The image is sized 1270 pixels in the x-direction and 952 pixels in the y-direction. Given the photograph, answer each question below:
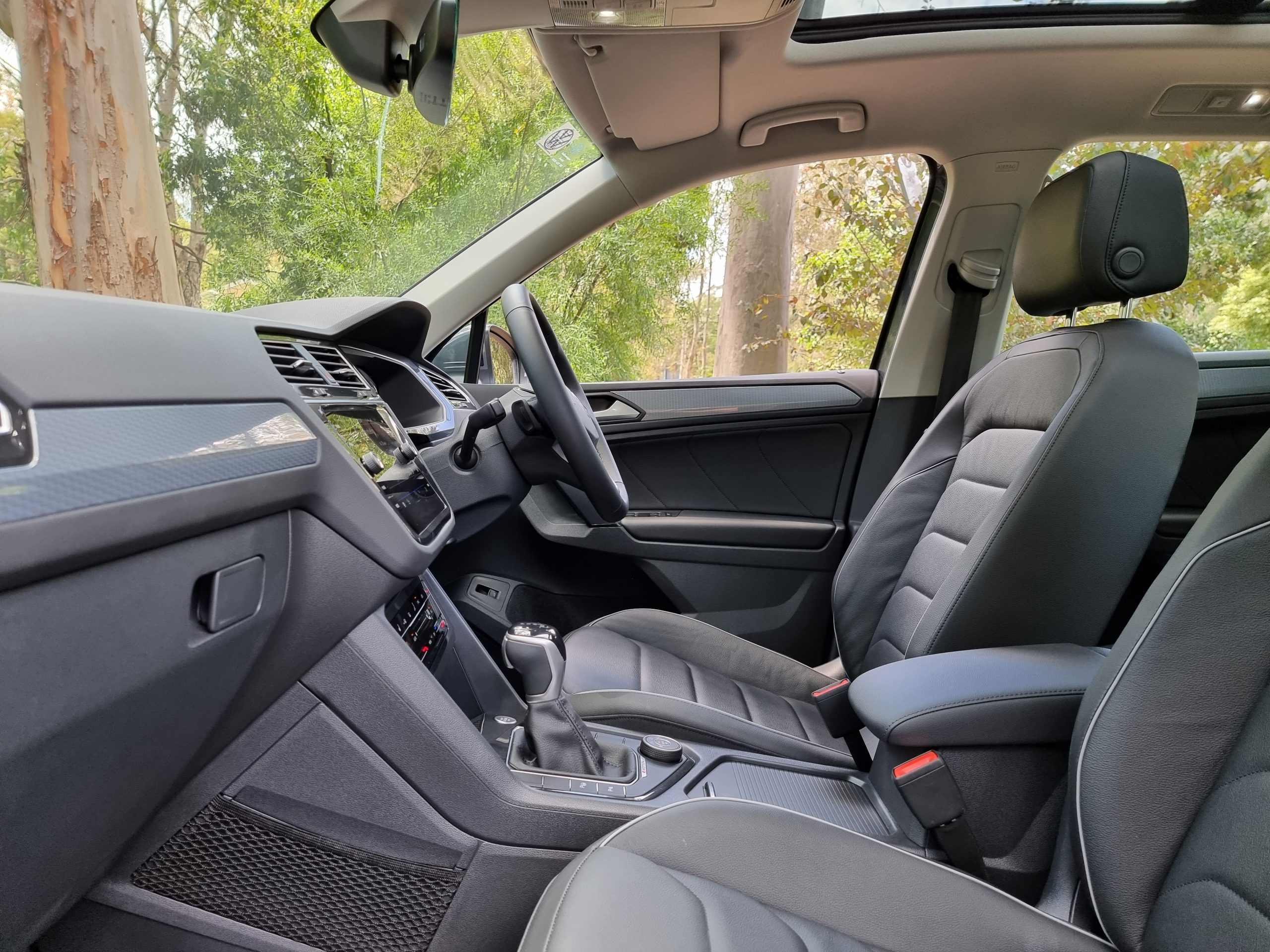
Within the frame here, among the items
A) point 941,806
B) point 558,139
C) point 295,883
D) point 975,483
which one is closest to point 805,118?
point 558,139

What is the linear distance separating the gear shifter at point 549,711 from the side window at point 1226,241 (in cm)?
146

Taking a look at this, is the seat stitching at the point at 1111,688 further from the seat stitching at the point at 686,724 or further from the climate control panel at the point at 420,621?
the climate control panel at the point at 420,621

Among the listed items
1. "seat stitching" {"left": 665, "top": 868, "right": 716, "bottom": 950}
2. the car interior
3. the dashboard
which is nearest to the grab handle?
the car interior

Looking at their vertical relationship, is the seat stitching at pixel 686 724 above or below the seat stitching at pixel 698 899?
below

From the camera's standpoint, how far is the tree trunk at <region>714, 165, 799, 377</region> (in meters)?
2.52

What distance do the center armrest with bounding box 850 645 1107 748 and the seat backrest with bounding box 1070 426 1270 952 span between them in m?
0.16

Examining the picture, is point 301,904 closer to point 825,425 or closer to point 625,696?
point 625,696

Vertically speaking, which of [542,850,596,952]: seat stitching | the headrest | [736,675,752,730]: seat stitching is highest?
the headrest

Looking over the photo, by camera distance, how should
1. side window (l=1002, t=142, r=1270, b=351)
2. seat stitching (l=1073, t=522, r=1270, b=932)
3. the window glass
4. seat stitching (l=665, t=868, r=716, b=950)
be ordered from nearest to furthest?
seat stitching (l=665, t=868, r=716, b=950) < seat stitching (l=1073, t=522, r=1270, b=932) < side window (l=1002, t=142, r=1270, b=351) < the window glass

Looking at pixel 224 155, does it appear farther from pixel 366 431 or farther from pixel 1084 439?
pixel 1084 439

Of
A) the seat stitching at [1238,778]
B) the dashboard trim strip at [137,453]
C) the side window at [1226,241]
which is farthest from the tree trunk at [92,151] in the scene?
the side window at [1226,241]

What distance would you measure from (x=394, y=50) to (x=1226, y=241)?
1.99 m

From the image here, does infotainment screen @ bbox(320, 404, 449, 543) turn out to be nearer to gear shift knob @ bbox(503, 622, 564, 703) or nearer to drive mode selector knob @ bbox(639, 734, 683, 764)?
gear shift knob @ bbox(503, 622, 564, 703)

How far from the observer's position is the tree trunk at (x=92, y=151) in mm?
1292
